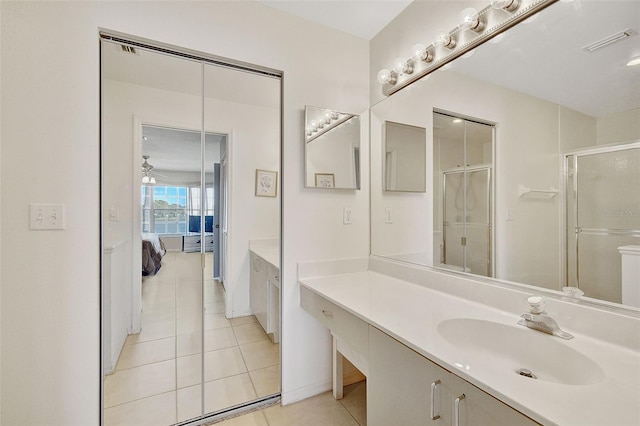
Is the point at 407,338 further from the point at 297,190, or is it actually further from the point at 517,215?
the point at 297,190

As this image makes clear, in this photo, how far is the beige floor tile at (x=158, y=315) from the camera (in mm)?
1614

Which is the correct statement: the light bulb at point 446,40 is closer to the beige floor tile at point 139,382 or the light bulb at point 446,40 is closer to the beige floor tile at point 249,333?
the beige floor tile at point 249,333

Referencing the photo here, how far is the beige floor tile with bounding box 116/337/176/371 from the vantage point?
60.7 inches

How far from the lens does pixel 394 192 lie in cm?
194

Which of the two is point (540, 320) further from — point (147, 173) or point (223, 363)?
point (147, 173)

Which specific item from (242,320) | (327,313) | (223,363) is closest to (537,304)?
(327,313)

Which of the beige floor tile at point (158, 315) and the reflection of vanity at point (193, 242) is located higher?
the reflection of vanity at point (193, 242)

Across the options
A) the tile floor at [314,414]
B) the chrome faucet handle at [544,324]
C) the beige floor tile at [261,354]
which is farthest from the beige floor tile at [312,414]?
the chrome faucet handle at [544,324]

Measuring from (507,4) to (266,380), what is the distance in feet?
7.76

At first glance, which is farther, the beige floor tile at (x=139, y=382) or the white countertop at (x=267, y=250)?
the white countertop at (x=267, y=250)

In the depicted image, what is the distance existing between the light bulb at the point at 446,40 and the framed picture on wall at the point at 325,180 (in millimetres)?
950

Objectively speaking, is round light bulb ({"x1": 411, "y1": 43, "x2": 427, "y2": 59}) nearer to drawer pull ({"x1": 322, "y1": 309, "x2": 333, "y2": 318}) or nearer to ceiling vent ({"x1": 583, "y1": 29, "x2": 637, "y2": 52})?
ceiling vent ({"x1": 583, "y1": 29, "x2": 637, "y2": 52})

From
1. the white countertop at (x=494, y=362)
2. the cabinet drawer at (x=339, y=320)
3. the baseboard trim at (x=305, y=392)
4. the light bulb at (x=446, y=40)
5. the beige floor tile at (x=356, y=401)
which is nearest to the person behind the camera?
the white countertop at (x=494, y=362)
